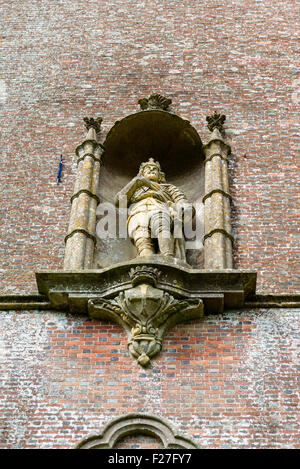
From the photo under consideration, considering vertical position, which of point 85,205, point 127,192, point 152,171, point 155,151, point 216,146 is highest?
point 155,151

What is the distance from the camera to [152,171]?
46.4ft

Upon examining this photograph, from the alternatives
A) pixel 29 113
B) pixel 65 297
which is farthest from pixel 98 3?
pixel 65 297

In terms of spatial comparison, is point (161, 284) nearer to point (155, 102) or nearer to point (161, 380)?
point (161, 380)

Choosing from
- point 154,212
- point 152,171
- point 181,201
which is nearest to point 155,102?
point 152,171

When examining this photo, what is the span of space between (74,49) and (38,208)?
4.33 meters

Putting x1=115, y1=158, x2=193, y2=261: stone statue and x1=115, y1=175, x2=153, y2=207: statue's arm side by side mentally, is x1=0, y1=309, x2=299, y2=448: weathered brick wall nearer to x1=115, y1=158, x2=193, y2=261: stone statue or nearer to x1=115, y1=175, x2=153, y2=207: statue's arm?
x1=115, y1=158, x2=193, y2=261: stone statue

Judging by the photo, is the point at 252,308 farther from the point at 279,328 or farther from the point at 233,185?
the point at 233,185

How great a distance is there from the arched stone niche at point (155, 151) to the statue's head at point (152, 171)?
1.86 feet

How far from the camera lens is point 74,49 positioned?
17.2 meters

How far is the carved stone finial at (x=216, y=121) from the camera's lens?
49.3ft

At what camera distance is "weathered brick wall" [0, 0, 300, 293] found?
44.4ft

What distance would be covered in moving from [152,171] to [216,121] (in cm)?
164

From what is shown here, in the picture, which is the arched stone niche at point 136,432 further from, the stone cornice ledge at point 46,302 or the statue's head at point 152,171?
the statue's head at point 152,171

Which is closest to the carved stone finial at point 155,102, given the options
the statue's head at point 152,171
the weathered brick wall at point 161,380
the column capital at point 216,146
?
the column capital at point 216,146
